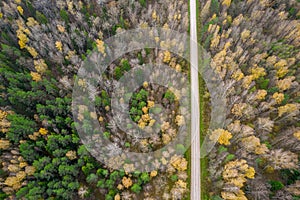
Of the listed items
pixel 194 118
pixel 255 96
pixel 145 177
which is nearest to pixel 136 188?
pixel 145 177

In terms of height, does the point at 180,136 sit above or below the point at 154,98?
below

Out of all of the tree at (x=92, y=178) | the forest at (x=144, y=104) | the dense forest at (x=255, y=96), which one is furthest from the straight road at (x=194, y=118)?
the tree at (x=92, y=178)

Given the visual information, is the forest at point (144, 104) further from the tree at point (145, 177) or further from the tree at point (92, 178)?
the tree at point (145, 177)

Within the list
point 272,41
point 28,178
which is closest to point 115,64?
point 28,178

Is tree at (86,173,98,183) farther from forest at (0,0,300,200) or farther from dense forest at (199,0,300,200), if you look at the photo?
dense forest at (199,0,300,200)

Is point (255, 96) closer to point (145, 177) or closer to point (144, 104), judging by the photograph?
point (144, 104)

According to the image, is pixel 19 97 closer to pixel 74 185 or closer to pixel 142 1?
pixel 74 185

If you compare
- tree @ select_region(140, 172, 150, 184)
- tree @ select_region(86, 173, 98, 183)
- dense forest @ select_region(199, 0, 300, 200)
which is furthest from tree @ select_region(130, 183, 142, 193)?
dense forest @ select_region(199, 0, 300, 200)

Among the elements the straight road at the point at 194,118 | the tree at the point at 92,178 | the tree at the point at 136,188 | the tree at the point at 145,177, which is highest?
the straight road at the point at 194,118
